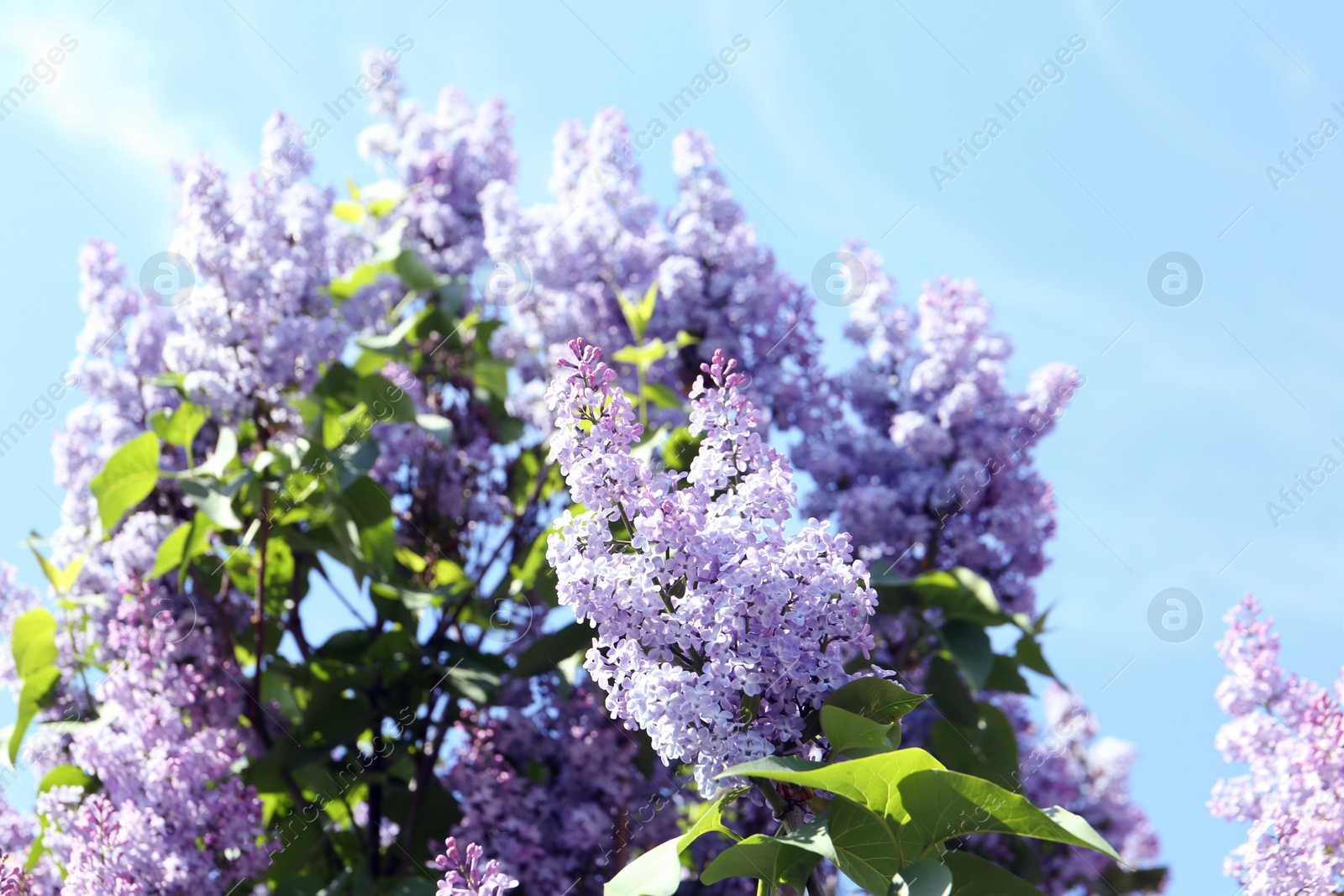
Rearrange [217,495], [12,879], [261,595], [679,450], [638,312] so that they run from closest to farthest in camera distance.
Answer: [12,879], [217,495], [679,450], [261,595], [638,312]

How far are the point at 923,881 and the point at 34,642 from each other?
260 centimetres

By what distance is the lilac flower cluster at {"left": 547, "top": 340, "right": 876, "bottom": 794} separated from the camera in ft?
3.80

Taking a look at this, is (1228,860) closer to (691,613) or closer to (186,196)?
(691,613)

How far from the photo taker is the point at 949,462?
3.44m

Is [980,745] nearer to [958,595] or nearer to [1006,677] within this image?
[1006,677]

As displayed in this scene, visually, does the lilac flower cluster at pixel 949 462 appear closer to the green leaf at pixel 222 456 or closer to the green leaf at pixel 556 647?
the green leaf at pixel 556 647

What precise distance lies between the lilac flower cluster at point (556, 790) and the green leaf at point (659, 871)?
188 centimetres

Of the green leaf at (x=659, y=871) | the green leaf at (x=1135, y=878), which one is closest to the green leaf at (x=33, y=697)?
the green leaf at (x=659, y=871)

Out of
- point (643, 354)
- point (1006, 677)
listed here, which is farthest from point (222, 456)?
point (1006, 677)

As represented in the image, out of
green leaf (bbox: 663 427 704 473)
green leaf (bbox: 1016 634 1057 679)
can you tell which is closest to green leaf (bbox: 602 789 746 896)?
green leaf (bbox: 663 427 704 473)

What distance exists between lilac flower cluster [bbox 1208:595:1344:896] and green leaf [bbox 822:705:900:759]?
82 cm

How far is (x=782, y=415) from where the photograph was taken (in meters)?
3.52

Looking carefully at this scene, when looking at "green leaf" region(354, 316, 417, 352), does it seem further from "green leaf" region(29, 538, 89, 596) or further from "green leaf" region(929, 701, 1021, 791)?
"green leaf" region(929, 701, 1021, 791)

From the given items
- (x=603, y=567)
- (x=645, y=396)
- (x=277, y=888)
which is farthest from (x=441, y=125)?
(x=603, y=567)
